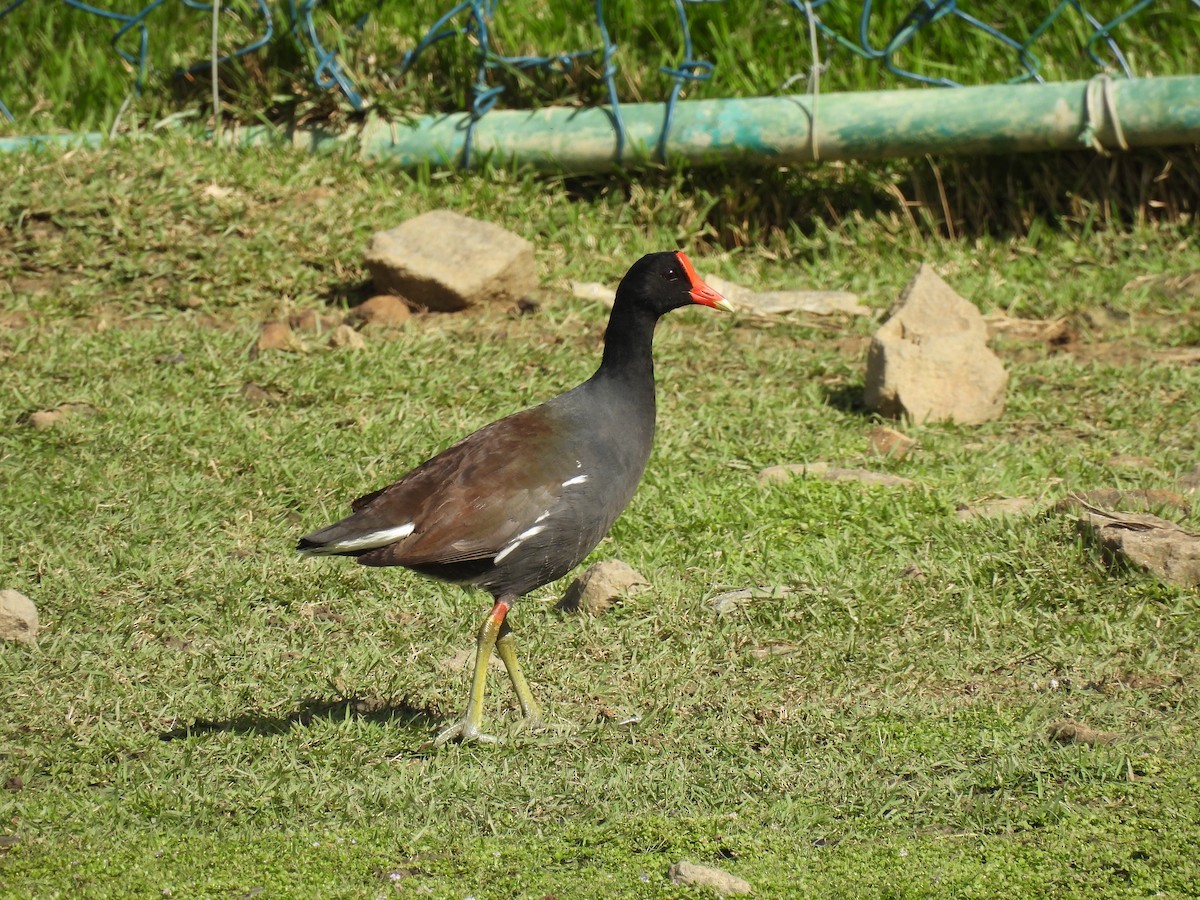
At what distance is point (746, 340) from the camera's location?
23.5 feet

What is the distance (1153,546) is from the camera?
4742 millimetres

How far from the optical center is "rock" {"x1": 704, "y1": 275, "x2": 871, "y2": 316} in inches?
294

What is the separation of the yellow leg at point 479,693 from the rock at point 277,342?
9.68 feet

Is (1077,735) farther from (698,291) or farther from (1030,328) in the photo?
(1030,328)

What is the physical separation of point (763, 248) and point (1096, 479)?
9.81 ft

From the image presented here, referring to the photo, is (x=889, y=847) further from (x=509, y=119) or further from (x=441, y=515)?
(x=509, y=119)

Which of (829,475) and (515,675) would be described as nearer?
(515,675)

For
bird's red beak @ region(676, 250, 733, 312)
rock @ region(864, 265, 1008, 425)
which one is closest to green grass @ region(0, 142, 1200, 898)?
rock @ region(864, 265, 1008, 425)

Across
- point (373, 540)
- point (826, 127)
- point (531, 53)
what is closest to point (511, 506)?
point (373, 540)

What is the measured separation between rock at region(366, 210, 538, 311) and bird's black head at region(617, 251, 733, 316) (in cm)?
264

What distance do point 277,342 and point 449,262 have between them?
3.03 ft

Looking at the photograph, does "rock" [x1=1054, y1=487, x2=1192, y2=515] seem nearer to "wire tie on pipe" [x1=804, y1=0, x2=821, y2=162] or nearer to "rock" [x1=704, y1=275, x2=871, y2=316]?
"rock" [x1=704, y1=275, x2=871, y2=316]

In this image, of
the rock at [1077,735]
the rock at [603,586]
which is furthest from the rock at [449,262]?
the rock at [1077,735]

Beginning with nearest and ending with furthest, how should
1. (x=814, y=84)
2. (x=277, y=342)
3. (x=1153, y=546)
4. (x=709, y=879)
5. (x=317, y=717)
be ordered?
(x=709, y=879)
(x=317, y=717)
(x=1153, y=546)
(x=277, y=342)
(x=814, y=84)
